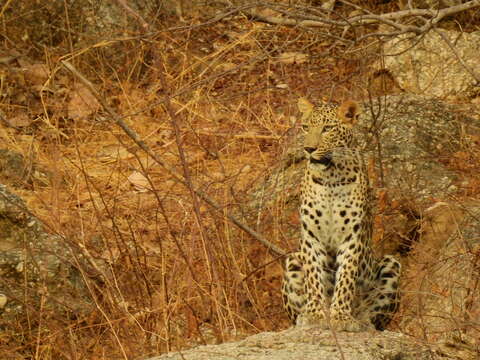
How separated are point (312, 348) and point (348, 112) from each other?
175 centimetres

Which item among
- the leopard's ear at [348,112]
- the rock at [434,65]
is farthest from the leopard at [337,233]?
the rock at [434,65]

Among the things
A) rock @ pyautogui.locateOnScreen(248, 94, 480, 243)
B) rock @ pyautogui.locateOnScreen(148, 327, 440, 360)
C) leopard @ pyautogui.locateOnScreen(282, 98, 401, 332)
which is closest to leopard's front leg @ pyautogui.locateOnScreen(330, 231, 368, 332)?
leopard @ pyautogui.locateOnScreen(282, 98, 401, 332)

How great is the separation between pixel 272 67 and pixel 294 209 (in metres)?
3.13

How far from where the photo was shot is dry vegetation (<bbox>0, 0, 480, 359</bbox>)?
263 inches

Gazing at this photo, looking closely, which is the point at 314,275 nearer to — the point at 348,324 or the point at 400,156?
the point at 348,324

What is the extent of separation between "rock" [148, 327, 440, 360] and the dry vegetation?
0.83 metres

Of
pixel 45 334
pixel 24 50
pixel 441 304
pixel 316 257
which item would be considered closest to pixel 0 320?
pixel 45 334

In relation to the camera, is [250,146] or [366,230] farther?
[250,146]

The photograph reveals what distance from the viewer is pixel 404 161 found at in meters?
8.61

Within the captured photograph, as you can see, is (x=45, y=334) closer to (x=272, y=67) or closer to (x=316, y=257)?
(x=316, y=257)

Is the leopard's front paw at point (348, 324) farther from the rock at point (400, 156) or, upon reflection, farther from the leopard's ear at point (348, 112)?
the rock at point (400, 156)

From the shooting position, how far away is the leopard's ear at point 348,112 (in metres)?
6.06

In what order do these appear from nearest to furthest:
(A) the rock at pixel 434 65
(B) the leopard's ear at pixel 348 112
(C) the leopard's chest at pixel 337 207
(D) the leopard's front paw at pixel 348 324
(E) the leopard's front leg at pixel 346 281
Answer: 1. (D) the leopard's front paw at pixel 348 324
2. (E) the leopard's front leg at pixel 346 281
3. (B) the leopard's ear at pixel 348 112
4. (C) the leopard's chest at pixel 337 207
5. (A) the rock at pixel 434 65

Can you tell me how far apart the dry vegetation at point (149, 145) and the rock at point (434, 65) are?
0.45 metres
